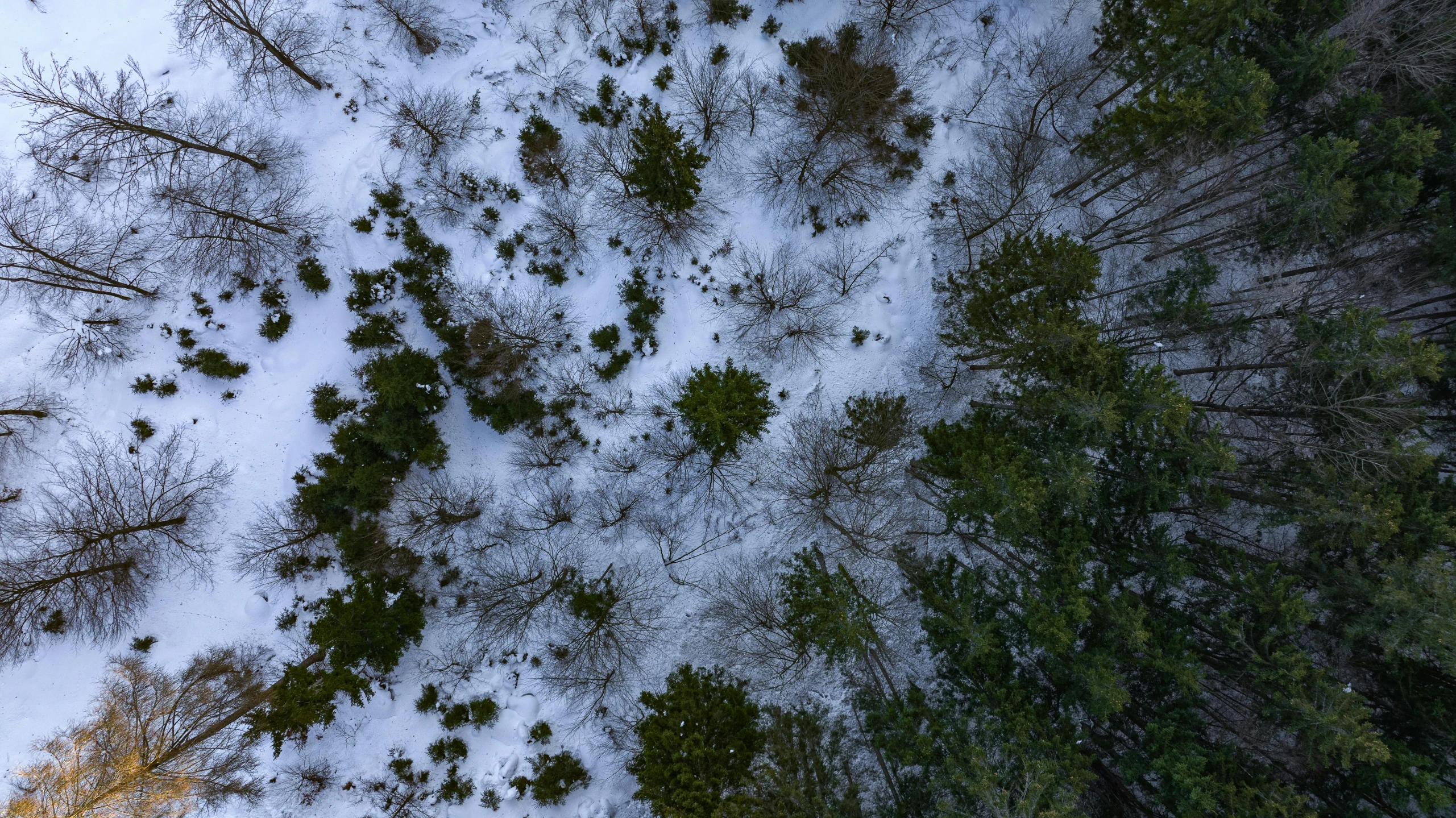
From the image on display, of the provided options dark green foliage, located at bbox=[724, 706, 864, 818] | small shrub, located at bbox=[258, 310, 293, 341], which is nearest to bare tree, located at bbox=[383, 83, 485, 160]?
small shrub, located at bbox=[258, 310, 293, 341]

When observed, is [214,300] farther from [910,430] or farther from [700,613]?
[910,430]

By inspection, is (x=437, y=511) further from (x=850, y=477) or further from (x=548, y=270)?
(x=850, y=477)

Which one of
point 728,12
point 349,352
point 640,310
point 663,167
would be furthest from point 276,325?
point 728,12

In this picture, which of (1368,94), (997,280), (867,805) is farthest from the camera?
(867,805)

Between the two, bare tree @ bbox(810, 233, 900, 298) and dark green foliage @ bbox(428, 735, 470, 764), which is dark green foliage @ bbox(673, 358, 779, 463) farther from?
dark green foliage @ bbox(428, 735, 470, 764)

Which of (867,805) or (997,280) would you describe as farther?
(867,805)

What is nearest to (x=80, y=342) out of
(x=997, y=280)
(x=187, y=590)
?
(x=187, y=590)
